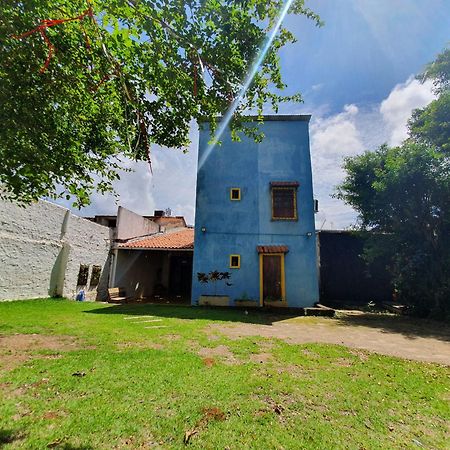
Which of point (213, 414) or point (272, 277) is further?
point (272, 277)

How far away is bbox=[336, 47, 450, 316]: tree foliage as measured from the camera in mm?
11047

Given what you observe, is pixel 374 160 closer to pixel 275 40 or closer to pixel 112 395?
pixel 275 40

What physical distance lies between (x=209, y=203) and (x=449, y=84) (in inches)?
577

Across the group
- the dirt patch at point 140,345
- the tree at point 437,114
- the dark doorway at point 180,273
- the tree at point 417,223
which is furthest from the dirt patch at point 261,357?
the dark doorway at point 180,273

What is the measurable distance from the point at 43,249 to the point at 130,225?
6.37 meters

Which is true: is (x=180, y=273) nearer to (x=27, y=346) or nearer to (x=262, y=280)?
(x=262, y=280)

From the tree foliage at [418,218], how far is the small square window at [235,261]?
6060 mm

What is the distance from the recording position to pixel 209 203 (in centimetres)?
1378

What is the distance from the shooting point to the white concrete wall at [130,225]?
54.3ft

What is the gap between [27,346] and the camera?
5324 millimetres

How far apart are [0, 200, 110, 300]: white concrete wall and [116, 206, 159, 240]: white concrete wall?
1648 mm

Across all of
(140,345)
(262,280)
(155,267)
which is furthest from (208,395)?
(155,267)

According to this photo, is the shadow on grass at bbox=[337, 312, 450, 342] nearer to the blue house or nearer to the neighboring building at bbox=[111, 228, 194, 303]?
the blue house

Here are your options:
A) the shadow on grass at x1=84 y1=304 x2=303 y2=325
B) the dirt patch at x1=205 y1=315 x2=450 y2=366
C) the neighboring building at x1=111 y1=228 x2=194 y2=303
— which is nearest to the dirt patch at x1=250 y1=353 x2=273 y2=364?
the dirt patch at x1=205 y1=315 x2=450 y2=366
